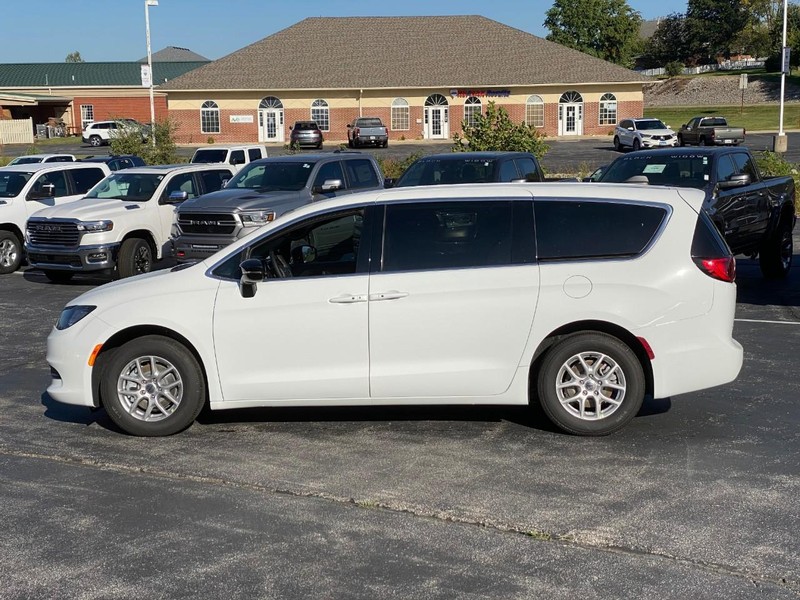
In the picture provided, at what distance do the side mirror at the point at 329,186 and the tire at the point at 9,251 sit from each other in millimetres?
5631

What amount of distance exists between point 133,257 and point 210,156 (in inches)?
443

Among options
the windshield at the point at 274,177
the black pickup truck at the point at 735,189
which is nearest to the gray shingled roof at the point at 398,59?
the windshield at the point at 274,177

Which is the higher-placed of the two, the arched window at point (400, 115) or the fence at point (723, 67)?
the fence at point (723, 67)

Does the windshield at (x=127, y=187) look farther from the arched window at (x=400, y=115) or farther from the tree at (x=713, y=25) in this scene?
the tree at (x=713, y=25)

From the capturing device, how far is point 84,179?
19.7 meters

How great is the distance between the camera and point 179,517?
586 cm

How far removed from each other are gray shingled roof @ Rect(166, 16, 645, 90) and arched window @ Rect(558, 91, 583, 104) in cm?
125

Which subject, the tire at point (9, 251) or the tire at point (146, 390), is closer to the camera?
the tire at point (146, 390)

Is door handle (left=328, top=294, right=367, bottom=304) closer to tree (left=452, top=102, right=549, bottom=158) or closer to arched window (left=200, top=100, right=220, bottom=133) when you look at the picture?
tree (left=452, top=102, right=549, bottom=158)

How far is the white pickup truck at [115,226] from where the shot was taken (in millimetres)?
16250

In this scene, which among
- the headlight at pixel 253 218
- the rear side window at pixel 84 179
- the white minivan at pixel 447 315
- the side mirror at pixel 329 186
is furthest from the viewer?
the rear side window at pixel 84 179

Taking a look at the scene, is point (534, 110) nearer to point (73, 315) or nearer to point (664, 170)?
point (664, 170)

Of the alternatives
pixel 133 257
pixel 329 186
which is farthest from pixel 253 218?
pixel 133 257

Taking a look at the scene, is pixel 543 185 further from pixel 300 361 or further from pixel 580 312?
pixel 300 361
